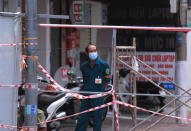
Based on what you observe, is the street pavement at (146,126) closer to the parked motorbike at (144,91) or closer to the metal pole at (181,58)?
the metal pole at (181,58)

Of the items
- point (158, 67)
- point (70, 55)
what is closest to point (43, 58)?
point (70, 55)

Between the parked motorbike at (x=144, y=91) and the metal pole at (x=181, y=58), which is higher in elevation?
the metal pole at (x=181, y=58)

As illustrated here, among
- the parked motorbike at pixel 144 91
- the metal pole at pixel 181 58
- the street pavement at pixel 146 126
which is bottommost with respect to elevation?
the street pavement at pixel 146 126

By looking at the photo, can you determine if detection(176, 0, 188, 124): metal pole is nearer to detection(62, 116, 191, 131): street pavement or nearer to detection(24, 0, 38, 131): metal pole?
detection(62, 116, 191, 131): street pavement

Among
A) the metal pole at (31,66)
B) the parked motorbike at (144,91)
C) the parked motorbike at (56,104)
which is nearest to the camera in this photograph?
the metal pole at (31,66)

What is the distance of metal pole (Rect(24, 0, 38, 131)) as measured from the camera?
6.84m

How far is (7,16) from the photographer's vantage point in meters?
7.68

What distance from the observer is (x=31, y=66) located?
6.92m

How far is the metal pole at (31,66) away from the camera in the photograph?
22.4ft

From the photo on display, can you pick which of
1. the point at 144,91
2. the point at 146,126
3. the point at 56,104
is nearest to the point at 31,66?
the point at 56,104

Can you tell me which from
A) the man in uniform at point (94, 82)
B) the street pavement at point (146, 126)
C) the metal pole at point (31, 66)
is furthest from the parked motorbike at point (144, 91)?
the metal pole at point (31, 66)

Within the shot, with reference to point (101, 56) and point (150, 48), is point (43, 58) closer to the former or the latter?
point (101, 56)

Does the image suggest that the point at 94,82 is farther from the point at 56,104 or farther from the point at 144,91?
the point at 144,91

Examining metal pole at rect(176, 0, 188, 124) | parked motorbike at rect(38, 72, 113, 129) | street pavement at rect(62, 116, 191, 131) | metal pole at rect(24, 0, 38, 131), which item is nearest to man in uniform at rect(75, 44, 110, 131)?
parked motorbike at rect(38, 72, 113, 129)
